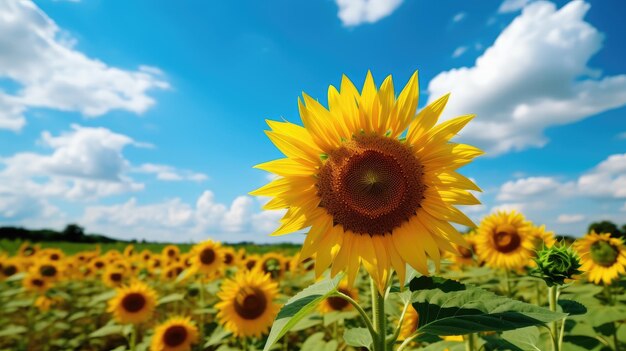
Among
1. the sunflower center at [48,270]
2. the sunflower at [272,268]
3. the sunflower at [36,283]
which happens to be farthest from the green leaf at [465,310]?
the sunflower center at [48,270]

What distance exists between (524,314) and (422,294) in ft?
1.63

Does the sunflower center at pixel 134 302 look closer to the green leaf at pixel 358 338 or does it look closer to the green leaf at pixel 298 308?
the green leaf at pixel 358 338

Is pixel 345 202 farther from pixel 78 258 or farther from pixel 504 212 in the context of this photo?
pixel 78 258

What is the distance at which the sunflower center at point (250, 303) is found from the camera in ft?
16.9

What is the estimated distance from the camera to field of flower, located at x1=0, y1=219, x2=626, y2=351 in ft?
6.23

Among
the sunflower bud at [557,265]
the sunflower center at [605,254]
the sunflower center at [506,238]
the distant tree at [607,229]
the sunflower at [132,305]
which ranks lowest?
the sunflower at [132,305]

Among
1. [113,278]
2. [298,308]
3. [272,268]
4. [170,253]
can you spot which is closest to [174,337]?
[272,268]

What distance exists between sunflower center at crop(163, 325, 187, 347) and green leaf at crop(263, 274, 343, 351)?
162 inches

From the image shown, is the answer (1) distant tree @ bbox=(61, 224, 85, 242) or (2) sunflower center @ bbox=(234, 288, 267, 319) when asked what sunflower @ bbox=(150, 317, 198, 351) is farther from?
(1) distant tree @ bbox=(61, 224, 85, 242)

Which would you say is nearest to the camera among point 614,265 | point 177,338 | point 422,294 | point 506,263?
point 422,294

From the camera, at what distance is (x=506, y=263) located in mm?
5844

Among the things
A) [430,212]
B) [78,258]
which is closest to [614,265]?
[430,212]

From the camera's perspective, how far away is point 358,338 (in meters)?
2.30

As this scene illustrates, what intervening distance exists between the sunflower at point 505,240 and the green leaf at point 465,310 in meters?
4.33
